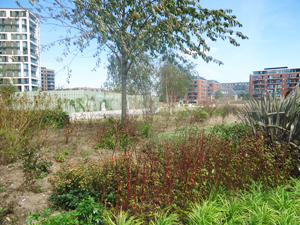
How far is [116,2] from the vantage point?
23.5ft

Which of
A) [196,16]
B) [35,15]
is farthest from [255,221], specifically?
[35,15]

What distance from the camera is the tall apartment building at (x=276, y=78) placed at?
78500 millimetres

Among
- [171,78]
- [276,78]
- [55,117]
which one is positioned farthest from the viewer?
[276,78]

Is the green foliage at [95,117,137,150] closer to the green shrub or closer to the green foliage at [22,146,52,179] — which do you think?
the green foliage at [22,146,52,179]

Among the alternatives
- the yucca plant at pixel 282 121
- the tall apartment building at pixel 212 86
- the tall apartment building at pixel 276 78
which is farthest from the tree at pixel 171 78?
the tall apartment building at pixel 212 86

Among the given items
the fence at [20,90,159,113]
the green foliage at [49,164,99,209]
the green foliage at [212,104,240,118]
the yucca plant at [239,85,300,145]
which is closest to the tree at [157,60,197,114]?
the fence at [20,90,159,113]

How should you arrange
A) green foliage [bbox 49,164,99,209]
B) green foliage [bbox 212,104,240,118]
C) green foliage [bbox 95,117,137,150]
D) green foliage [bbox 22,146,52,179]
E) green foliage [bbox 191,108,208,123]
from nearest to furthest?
green foliage [bbox 49,164,99,209], green foliage [bbox 22,146,52,179], green foliage [bbox 95,117,137,150], green foliage [bbox 191,108,208,123], green foliage [bbox 212,104,240,118]

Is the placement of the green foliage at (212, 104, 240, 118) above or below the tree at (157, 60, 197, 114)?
below

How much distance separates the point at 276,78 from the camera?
274 ft

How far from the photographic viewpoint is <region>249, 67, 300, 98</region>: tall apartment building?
78.5 metres

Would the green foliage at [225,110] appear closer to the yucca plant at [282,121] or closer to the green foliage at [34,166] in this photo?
the yucca plant at [282,121]

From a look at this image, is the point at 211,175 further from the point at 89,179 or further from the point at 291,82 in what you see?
the point at 291,82

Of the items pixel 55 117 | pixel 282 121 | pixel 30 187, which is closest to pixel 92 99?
pixel 55 117

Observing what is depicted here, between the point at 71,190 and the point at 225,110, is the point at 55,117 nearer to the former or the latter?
the point at 71,190
